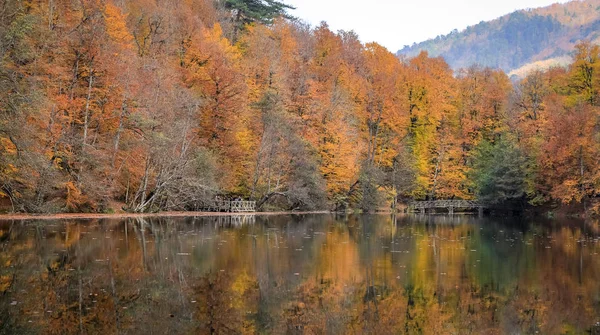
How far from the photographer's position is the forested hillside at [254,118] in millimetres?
35406

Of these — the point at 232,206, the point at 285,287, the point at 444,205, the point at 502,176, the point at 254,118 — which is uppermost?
the point at 254,118

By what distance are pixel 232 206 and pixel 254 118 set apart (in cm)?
853

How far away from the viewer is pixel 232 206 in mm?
50531

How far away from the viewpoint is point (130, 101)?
4116 cm

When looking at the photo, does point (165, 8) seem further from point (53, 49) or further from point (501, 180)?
point (501, 180)

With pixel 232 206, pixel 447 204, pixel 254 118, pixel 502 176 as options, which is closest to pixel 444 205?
pixel 447 204

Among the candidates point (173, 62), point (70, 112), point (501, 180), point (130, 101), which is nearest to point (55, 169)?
point (70, 112)

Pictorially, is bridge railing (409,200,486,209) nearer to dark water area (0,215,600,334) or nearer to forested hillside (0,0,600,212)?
forested hillside (0,0,600,212)

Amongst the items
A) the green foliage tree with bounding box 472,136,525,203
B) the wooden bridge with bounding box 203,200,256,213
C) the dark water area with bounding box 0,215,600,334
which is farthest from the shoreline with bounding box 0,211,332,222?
the green foliage tree with bounding box 472,136,525,203

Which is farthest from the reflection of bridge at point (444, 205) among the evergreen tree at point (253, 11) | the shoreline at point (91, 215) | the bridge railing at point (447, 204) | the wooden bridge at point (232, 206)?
the evergreen tree at point (253, 11)

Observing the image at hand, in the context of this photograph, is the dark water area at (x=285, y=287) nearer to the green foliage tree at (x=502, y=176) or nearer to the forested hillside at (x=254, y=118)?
the forested hillside at (x=254, y=118)

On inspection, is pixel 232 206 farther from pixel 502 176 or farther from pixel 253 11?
pixel 253 11

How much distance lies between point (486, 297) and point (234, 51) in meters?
55.0

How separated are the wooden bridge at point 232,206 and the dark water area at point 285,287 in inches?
1008
